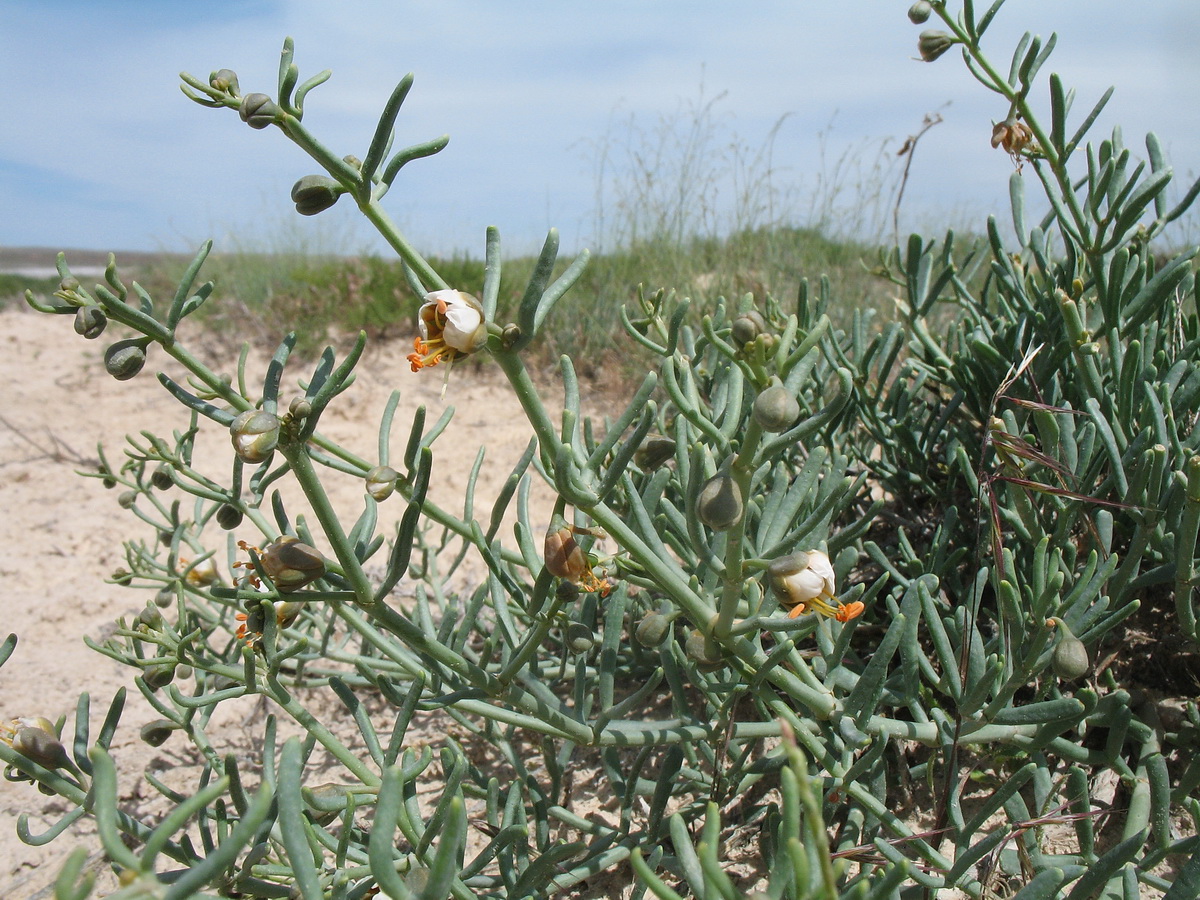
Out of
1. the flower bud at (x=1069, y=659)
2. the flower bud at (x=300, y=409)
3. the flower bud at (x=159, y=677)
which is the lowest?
the flower bud at (x=159, y=677)

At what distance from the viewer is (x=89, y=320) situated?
1137mm

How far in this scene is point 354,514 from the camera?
350 cm

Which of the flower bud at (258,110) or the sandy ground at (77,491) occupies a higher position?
the flower bud at (258,110)

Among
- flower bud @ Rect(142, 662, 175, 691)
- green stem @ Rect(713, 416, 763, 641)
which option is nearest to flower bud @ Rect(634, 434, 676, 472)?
green stem @ Rect(713, 416, 763, 641)

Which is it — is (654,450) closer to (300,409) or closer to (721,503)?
(721,503)

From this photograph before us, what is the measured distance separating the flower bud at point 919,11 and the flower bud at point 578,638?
1.45 metres

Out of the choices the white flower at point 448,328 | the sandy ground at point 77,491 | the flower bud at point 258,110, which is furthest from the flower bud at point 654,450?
the sandy ground at point 77,491

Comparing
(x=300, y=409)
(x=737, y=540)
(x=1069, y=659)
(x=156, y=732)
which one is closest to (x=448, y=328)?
(x=300, y=409)

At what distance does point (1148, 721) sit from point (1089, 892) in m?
0.70

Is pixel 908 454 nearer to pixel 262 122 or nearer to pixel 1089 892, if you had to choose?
pixel 1089 892

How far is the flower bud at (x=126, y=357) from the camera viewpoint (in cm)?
120

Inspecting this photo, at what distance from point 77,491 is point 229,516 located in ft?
8.92

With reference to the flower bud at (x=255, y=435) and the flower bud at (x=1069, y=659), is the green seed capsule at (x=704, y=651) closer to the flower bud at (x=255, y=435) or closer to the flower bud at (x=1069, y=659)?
the flower bud at (x=1069, y=659)

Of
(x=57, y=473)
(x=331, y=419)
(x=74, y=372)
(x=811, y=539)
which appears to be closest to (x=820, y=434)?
(x=811, y=539)
